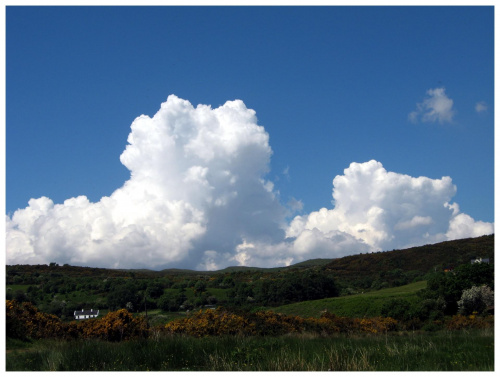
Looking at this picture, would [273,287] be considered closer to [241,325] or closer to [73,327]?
[241,325]

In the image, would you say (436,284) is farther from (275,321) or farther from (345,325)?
(275,321)

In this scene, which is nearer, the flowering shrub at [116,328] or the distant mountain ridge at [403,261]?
the flowering shrub at [116,328]

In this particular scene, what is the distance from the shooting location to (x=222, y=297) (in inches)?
2280

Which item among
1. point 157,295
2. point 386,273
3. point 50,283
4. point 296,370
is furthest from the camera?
point 386,273

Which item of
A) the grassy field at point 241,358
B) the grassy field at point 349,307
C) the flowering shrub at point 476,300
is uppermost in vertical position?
the grassy field at point 241,358

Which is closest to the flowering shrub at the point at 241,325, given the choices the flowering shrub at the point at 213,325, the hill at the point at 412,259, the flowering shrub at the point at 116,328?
the flowering shrub at the point at 213,325

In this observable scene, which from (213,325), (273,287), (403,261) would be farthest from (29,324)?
(403,261)

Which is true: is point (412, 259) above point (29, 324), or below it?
above

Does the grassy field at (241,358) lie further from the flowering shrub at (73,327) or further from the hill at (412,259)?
the hill at (412,259)

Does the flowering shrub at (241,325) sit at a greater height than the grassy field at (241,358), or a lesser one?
lesser

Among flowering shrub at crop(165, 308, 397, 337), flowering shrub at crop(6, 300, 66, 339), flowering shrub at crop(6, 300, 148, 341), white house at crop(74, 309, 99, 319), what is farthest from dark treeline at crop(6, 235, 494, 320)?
flowering shrub at crop(6, 300, 66, 339)

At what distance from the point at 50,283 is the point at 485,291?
180 feet

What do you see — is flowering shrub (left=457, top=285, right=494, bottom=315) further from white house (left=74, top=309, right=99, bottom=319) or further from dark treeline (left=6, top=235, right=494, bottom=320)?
white house (left=74, top=309, right=99, bottom=319)
